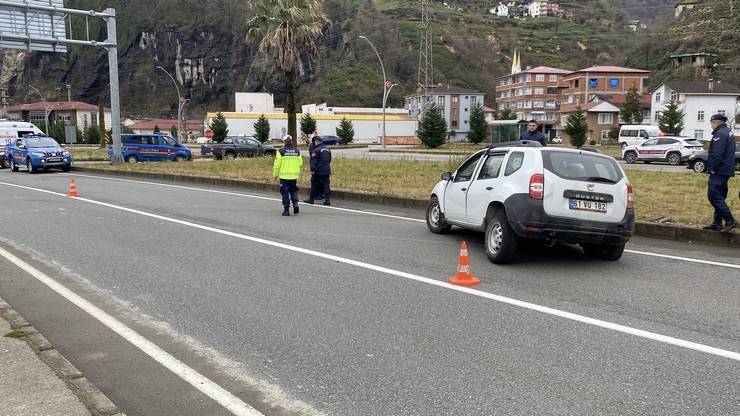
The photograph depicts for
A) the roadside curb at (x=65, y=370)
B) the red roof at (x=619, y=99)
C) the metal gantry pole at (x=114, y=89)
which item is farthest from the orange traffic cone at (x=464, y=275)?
the red roof at (x=619, y=99)

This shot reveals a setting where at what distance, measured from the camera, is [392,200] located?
49.2ft

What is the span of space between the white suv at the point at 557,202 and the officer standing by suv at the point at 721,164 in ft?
8.05

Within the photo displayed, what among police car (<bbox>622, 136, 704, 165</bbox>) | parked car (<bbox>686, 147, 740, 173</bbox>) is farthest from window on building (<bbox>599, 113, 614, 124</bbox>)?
parked car (<bbox>686, 147, 740, 173</bbox>)

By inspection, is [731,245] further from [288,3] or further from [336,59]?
[336,59]

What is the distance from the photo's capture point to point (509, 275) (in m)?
7.24

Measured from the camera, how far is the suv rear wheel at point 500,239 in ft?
25.2

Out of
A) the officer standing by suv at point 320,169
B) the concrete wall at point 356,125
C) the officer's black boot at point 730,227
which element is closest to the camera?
the officer's black boot at point 730,227

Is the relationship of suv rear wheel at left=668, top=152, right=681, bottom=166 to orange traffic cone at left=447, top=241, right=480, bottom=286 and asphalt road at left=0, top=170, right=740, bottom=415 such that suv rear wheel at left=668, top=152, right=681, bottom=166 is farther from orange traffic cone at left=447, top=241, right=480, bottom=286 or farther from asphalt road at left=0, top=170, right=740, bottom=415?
orange traffic cone at left=447, top=241, right=480, bottom=286

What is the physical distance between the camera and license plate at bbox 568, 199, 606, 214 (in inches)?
298

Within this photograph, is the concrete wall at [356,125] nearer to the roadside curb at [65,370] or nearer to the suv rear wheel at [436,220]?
the suv rear wheel at [436,220]

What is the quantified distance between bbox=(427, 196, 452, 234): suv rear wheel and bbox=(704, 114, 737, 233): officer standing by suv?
4.13 m

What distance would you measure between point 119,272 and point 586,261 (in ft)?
19.6

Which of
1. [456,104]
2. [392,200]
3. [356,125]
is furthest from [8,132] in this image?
[456,104]

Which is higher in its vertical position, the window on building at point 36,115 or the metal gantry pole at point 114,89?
the window on building at point 36,115
